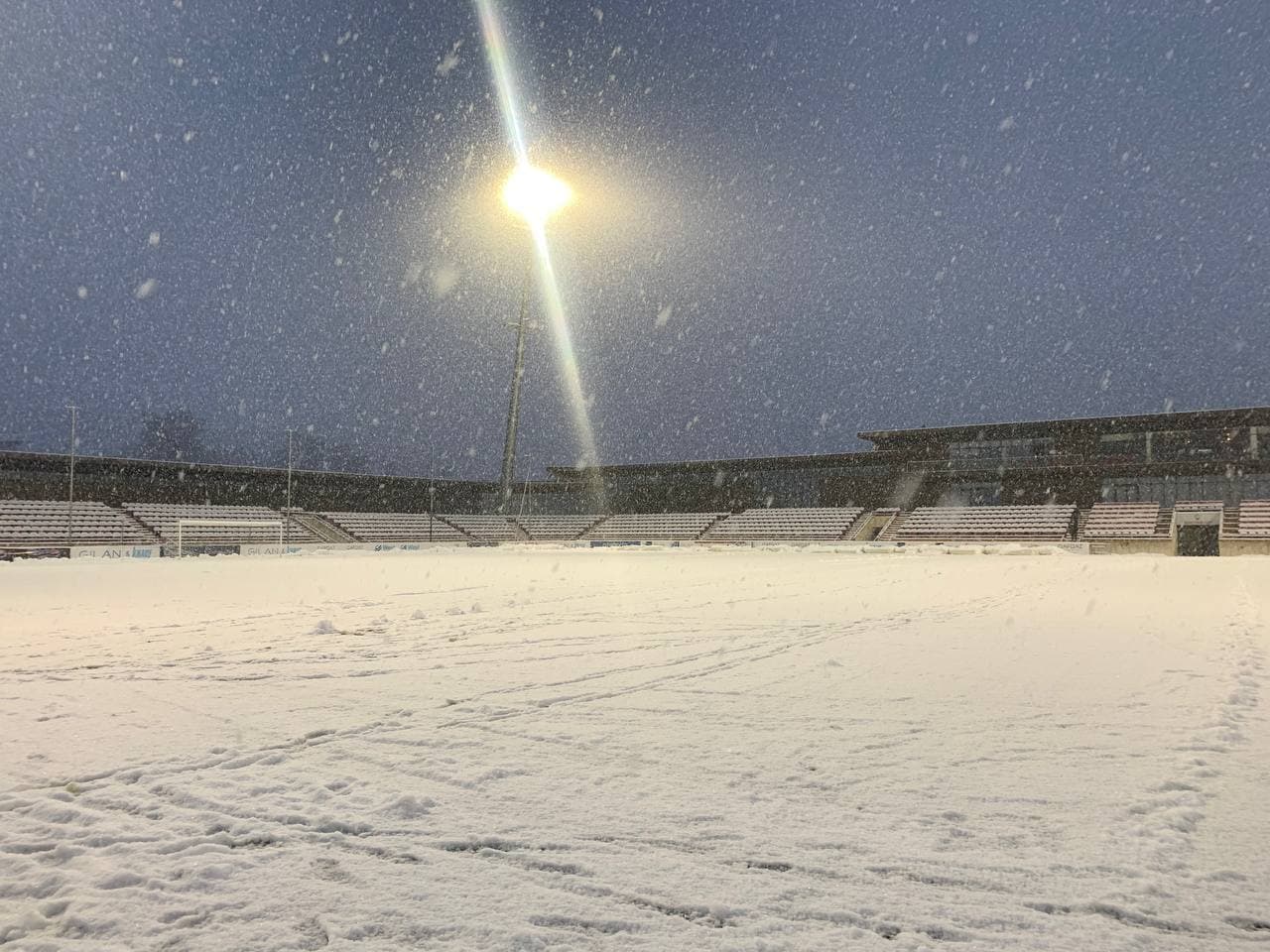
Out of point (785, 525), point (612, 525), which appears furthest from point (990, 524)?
point (612, 525)

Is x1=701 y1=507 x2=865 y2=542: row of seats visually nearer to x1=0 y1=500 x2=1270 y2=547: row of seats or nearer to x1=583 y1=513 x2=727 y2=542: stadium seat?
x1=0 y1=500 x2=1270 y2=547: row of seats

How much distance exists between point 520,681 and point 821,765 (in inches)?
111

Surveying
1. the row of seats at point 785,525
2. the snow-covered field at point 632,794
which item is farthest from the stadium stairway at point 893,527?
the snow-covered field at point 632,794

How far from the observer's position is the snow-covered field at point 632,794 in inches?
97.8

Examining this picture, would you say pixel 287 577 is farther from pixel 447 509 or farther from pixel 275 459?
pixel 275 459

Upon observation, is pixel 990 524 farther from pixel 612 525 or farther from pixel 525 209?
pixel 525 209

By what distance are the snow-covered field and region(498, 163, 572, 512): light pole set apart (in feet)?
145

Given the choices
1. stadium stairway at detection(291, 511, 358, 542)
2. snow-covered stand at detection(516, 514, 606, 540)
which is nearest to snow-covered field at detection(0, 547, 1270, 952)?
stadium stairway at detection(291, 511, 358, 542)

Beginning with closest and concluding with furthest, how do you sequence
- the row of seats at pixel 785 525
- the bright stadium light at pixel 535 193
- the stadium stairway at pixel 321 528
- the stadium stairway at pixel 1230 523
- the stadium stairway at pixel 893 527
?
the stadium stairway at pixel 1230 523 < the stadium stairway at pixel 321 528 < the bright stadium light at pixel 535 193 < the stadium stairway at pixel 893 527 < the row of seats at pixel 785 525

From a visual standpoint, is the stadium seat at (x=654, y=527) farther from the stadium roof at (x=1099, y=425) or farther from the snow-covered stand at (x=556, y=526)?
the stadium roof at (x=1099, y=425)

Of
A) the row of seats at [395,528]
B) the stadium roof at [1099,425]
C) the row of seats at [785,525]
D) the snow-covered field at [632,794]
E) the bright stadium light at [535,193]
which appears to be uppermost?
the bright stadium light at [535,193]

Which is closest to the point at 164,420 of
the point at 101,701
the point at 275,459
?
the point at 275,459

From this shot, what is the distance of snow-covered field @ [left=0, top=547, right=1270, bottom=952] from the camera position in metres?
2.48

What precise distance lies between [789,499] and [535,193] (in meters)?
26.4
